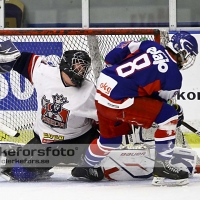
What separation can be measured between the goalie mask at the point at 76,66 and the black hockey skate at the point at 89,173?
45cm

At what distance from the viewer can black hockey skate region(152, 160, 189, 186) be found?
3.04 metres

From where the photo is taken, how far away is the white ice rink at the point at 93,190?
2.66 metres

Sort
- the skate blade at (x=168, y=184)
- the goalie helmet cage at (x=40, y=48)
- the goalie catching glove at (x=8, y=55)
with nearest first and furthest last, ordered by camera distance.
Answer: the skate blade at (x=168, y=184), the goalie catching glove at (x=8, y=55), the goalie helmet cage at (x=40, y=48)

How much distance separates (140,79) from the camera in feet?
9.59

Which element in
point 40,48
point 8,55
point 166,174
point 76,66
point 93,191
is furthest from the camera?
point 40,48

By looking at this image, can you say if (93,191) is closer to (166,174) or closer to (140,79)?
(166,174)

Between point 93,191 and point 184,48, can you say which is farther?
point 184,48

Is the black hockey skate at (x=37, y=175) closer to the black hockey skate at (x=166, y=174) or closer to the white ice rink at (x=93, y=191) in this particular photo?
the white ice rink at (x=93, y=191)

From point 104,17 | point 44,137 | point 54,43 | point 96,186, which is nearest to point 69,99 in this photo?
point 44,137

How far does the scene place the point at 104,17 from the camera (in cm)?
572

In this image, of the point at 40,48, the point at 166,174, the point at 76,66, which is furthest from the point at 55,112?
the point at 40,48

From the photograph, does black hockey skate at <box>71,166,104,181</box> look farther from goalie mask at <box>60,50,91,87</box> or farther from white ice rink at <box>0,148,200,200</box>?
goalie mask at <box>60,50,91,87</box>

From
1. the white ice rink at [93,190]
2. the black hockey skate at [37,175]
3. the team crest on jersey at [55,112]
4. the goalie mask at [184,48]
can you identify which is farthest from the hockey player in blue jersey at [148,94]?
the black hockey skate at [37,175]

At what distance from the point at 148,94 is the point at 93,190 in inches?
20.5
